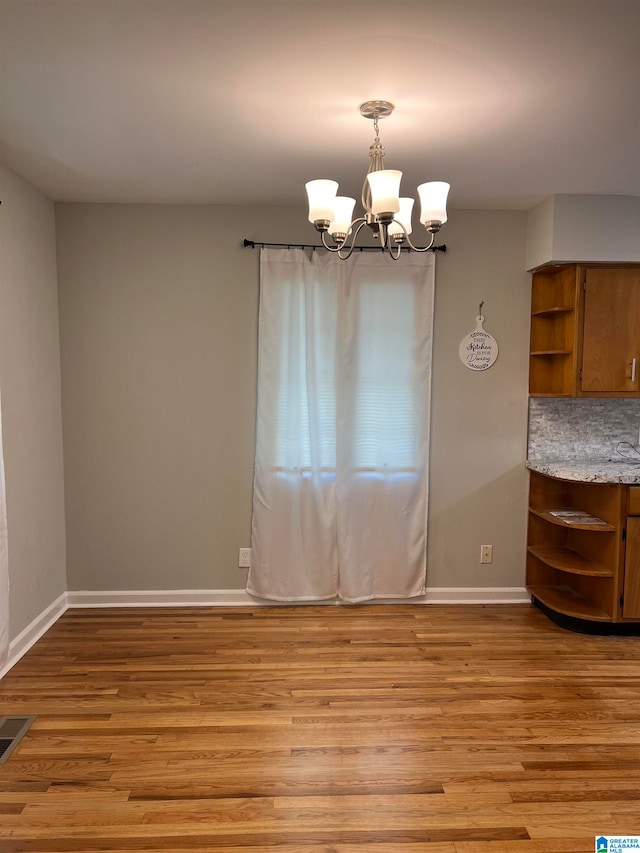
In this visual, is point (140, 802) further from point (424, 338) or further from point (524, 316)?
point (524, 316)

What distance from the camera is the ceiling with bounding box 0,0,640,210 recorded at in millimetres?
1631

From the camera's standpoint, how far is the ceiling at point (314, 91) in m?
1.63

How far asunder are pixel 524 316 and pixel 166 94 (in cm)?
248

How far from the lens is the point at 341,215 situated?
84.8 inches

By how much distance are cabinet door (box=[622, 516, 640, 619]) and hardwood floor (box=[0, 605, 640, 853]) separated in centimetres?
21

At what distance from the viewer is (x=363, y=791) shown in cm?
206

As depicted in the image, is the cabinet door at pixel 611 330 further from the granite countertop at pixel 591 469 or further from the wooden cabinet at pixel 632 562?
the wooden cabinet at pixel 632 562

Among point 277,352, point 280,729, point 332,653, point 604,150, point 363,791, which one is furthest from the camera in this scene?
point 277,352

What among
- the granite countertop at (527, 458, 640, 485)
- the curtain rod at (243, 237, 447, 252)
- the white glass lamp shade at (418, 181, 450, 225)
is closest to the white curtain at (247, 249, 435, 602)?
the curtain rod at (243, 237, 447, 252)

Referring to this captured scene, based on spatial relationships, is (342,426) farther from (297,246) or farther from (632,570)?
(632,570)

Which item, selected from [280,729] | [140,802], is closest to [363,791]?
[280,729]

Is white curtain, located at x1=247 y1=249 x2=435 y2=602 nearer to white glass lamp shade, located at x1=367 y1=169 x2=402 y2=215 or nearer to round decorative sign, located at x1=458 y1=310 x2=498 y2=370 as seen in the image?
round decorative sign, located at x1=458 y1=310 x2=498 y2=370

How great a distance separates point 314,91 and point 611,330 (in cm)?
224

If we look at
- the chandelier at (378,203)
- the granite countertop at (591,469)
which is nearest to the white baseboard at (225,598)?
the granite countertop at (591,469)
